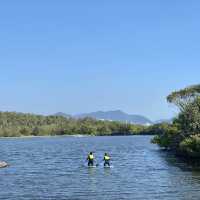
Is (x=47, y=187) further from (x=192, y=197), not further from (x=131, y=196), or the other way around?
(x=192, y=197)

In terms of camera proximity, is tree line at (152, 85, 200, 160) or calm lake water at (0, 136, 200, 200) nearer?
calm lake water at (0, 136, 200, 200)

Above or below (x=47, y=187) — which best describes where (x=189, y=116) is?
above

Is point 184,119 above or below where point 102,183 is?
above

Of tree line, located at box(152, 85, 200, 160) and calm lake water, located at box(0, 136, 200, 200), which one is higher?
tree line, located at box(152, 85, 200, 160)

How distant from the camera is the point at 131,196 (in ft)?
162

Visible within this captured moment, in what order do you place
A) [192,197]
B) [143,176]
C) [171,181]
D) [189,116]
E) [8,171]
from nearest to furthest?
1. [192,197]
2. [171,181]
3. [143,176]
4. [8,171]
5. [189,116]

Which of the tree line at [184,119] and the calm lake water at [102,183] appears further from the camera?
the tree line at [184,119]

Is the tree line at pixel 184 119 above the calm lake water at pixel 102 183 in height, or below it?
above

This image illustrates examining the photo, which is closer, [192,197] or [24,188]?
[192,197]

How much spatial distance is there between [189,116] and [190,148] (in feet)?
69.7

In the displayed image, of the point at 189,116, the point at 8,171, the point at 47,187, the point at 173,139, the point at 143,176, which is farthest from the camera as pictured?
the point at 173,139

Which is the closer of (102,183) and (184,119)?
(102,183)

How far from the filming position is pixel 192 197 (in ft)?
157

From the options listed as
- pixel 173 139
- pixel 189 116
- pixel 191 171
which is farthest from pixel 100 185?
pixel 173 139
